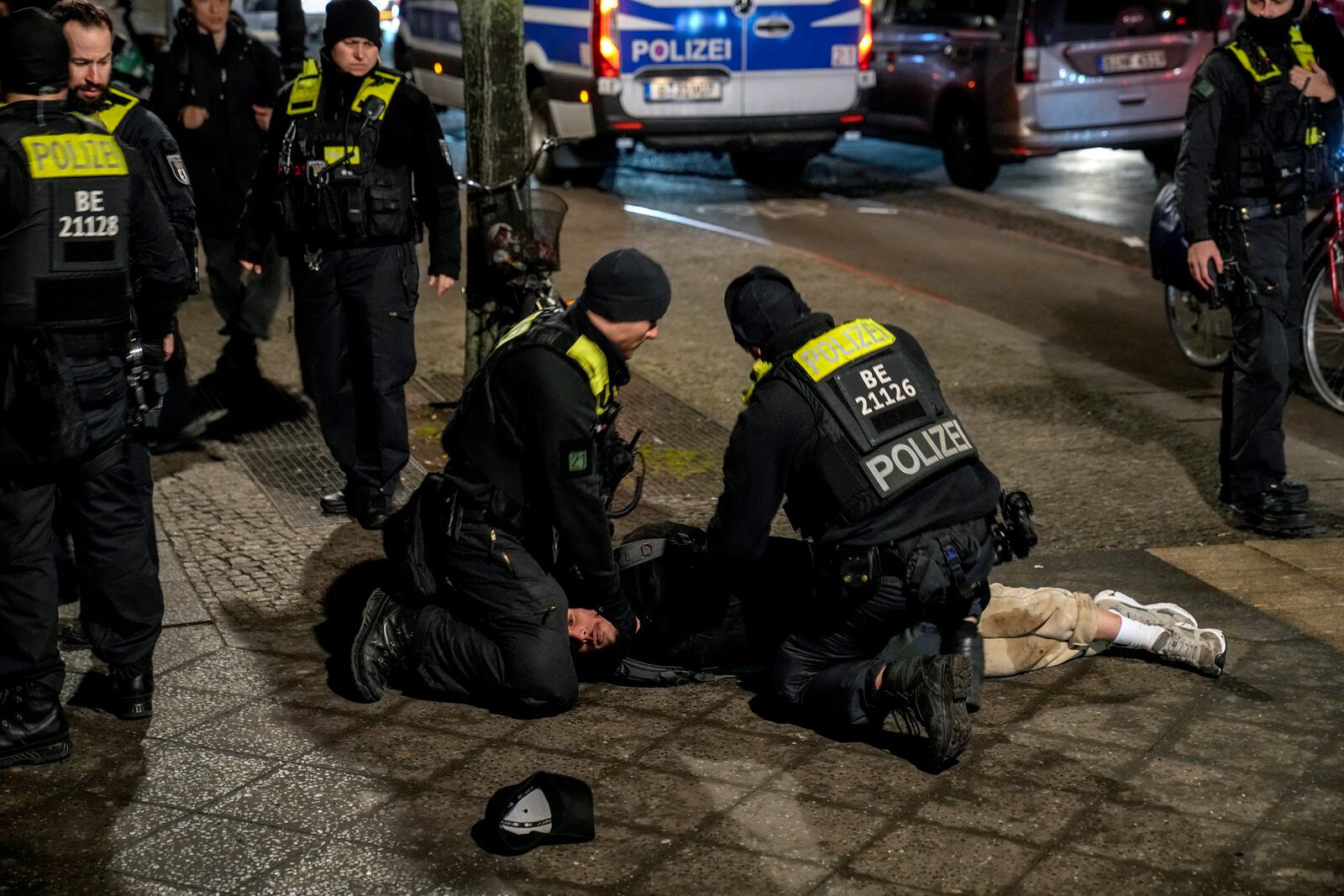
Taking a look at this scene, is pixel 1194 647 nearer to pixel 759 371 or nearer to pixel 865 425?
pixel 865 425

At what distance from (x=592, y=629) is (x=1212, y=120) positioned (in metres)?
3.10

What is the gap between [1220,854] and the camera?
3.84 m

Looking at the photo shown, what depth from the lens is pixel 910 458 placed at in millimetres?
4316

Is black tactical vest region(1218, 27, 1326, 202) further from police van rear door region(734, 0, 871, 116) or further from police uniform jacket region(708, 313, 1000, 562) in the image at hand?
police van rear door region(734, 0, 871, 116)

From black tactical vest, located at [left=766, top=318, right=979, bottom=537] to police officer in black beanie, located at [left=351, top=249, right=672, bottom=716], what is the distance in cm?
50

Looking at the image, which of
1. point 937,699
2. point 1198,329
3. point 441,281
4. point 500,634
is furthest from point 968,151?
point 937,699

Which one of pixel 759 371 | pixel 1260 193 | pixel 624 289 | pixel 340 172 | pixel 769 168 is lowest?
pixel 759 371

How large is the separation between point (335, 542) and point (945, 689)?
2.66 meters

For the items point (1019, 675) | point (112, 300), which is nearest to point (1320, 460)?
point (1019, 675)

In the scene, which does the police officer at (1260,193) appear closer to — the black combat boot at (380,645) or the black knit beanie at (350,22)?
the black knit beanie at (350,22)

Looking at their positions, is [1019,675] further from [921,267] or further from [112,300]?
[921,267]

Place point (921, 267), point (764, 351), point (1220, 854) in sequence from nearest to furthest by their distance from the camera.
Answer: point (1220, 854) < point (764, 351) < point (921, 267)

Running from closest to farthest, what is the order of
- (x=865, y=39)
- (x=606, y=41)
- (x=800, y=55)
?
(x=606, y=41)
(x=800, y=55)
(x=865, y=39)

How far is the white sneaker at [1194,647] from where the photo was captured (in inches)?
189
